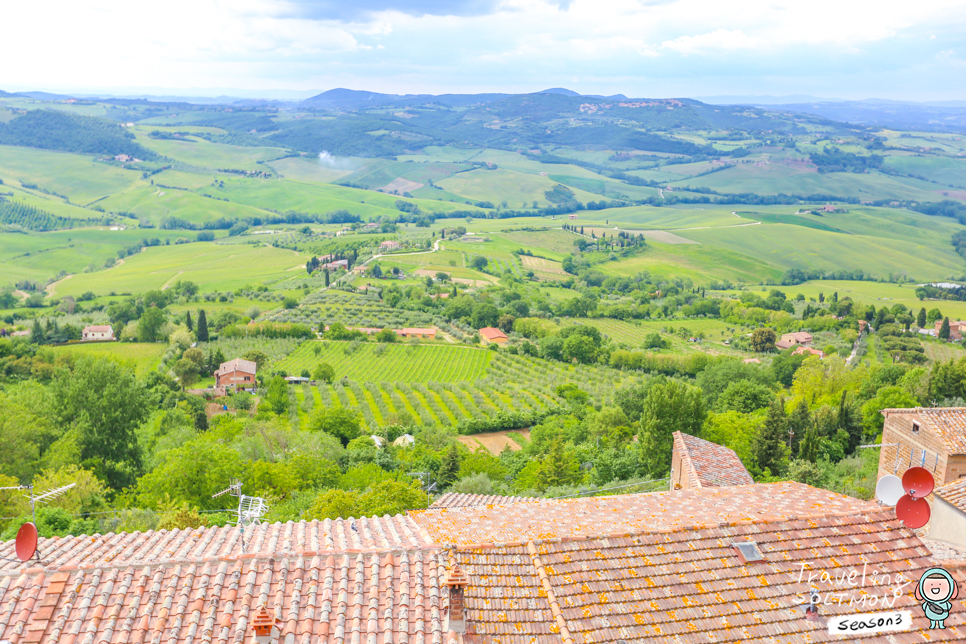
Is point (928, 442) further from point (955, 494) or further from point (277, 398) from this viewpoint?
point (277, 398)

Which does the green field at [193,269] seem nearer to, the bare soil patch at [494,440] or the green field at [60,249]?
the green field at [60,249]

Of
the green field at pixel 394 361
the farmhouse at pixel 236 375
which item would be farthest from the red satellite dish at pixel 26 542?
the green field at pixel 394 361

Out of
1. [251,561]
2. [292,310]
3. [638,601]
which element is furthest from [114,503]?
[292,310]

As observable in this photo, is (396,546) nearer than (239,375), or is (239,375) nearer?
(396,546)

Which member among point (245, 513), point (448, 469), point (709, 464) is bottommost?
point (448, 469)

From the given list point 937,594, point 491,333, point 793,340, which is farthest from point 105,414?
point 793,340

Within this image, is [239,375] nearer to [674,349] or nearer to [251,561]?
[674,349]
